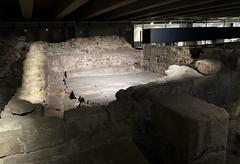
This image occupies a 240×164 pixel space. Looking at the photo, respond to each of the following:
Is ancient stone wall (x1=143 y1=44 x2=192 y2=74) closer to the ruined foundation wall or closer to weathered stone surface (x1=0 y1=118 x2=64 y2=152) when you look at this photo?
the ruined foundation wall

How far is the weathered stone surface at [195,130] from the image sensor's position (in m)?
2.00

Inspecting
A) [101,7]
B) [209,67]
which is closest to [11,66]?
[101,7]

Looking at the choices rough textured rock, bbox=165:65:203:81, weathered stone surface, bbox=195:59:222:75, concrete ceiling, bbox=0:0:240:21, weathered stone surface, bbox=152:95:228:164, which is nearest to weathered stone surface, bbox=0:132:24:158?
weathered stone surface, bbox=152:95:228:164

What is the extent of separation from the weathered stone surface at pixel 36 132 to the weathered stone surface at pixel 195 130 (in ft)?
3.60

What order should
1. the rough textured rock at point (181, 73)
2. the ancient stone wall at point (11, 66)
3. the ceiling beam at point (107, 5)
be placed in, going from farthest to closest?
the ancient stone wall at point (11, 66) → the rough textured rock at point (181, 73) → the ceiling beam at point (107, 5)

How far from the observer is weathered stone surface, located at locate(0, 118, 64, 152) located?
6.57 ft

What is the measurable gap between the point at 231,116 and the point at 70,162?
11.2 ft

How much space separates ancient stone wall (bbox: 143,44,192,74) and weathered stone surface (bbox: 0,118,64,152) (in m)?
4.15

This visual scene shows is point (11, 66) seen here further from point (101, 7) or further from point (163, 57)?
point (163, 57)

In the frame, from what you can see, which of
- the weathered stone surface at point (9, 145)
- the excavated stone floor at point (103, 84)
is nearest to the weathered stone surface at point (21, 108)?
the weathered stone surface at point (9, 145)

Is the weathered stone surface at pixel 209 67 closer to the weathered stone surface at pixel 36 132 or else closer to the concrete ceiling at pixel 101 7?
the concrete ceiling at pixel 101 7

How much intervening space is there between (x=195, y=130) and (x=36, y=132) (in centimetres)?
146

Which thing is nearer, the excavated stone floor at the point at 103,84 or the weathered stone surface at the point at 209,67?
the weathered stone surface at the point at 209,67

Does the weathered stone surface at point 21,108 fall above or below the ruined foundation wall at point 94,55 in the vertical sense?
below
